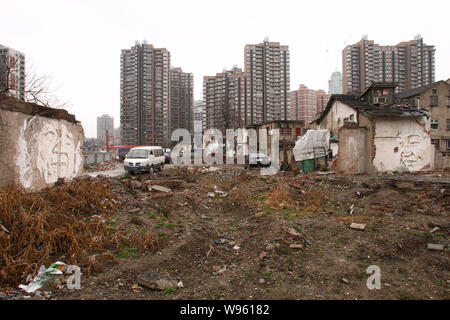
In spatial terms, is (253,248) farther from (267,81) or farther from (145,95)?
(267,81)

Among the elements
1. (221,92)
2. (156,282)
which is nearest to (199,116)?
(221,92)

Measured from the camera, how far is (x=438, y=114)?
96.9 feet

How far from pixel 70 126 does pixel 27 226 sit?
633 centimetres

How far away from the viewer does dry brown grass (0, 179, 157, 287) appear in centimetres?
385

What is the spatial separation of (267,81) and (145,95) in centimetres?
2685

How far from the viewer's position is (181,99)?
62.8 meters

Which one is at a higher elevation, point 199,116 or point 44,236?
point 199,116

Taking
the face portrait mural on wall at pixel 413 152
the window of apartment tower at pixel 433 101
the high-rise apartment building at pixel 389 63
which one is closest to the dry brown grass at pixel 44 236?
the face portrait mural on wall at pixel 413 152

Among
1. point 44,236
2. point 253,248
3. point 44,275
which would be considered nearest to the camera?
point 44,275

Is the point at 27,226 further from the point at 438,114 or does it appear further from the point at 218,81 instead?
the point at 218,81

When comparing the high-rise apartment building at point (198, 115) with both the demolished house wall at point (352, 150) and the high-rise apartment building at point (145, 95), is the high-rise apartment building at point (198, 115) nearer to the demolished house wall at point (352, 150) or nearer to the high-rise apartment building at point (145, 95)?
the high-rise apartment building at point (145, 95)

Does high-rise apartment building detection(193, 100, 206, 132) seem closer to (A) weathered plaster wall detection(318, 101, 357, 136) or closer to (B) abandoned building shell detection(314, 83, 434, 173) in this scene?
(A) weathered plaster wall detection(318, 101, 357, 136)

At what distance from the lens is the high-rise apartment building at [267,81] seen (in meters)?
55.1

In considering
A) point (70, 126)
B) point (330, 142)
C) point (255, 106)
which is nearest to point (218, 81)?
point (255, 106)
